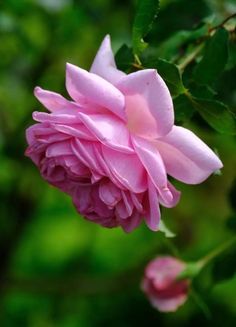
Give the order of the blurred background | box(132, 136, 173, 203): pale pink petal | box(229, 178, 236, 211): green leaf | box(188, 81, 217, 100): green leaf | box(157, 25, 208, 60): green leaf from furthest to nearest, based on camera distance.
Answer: the blurred background
box(229, 178, 236, 211): green leaf
box(157, 25, 208, 60): green leaf
box(188, 81, 217, 100): green leaf
box(132, 136, 173, 203): pale pink petal

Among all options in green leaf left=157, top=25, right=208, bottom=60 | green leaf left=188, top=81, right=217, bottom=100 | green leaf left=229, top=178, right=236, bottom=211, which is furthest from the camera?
green leaf left=229, top=178, right=236, bottom=211

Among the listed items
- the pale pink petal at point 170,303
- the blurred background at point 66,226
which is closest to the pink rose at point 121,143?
the pale pink petal at point 170,303

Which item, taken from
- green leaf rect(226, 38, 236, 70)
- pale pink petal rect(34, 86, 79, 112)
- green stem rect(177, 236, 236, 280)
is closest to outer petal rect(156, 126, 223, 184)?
pale pink petal rect(34, 86, 79, 112)

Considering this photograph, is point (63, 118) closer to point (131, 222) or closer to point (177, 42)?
point (131, 222)

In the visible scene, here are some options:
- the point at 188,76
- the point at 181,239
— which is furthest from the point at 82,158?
the point at 181,239

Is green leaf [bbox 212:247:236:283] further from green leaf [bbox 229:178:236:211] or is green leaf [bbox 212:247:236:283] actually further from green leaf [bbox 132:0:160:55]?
green leaf [bbox 132:0:160:55]

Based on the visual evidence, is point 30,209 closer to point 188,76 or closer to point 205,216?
point 205,216
